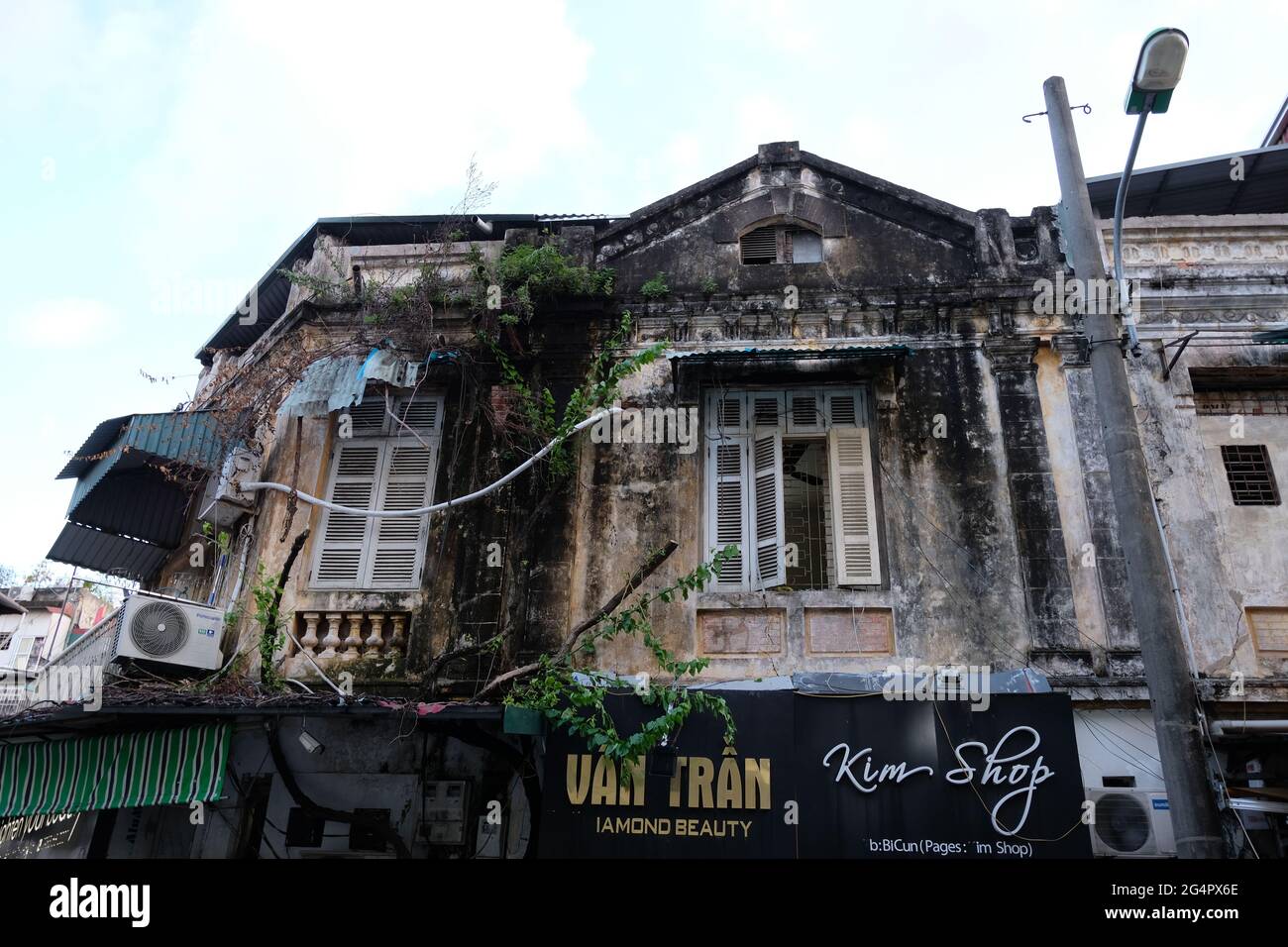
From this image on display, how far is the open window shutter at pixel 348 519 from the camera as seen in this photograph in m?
9.23

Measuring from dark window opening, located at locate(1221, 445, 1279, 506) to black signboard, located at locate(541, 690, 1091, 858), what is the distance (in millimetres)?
2945

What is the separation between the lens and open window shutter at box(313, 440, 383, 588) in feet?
30.3

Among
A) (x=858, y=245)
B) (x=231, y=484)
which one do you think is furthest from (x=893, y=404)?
(x=231, y=484)

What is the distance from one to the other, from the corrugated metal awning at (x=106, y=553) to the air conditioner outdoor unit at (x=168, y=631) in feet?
8.34

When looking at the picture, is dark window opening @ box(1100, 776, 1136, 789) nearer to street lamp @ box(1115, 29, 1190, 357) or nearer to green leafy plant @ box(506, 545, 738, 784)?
green leafy plant @ box(506, 545, 738, 784)

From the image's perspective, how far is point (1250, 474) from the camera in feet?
29.4

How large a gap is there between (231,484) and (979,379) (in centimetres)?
717

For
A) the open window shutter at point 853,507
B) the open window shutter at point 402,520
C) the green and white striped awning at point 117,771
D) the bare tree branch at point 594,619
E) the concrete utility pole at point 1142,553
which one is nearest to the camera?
the concrete utility pole at point 1142,553

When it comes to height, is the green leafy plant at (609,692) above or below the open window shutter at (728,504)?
below

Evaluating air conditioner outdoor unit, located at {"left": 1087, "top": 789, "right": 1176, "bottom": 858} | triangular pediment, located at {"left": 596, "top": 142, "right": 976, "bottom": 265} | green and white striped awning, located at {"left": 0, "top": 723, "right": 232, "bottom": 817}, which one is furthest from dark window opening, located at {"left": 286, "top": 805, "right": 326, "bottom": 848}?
air conditioner outdoor unit, located at {"left": 1087, "top": 789, "right": 1176, "bottom": 858}

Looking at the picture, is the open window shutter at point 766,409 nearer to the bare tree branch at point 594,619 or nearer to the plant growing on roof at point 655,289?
the plant growing on roof at point 655,289

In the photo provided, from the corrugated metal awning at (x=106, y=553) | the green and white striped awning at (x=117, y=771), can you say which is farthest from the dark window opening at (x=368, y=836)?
the corrugated metal awning at (x=106, y=553)
